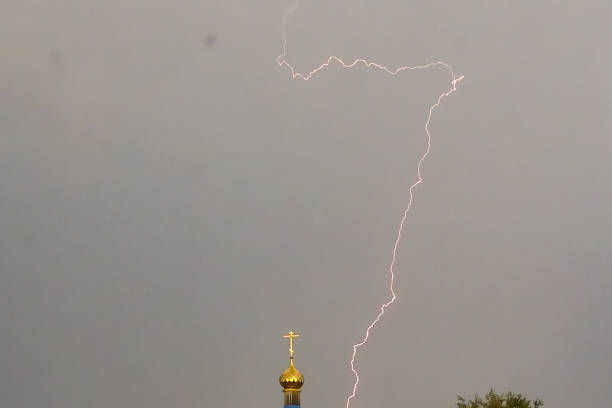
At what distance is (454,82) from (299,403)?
16900mm

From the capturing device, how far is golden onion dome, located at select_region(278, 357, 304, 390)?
6481 cm

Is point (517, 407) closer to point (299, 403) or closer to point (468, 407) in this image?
point (468, 407)

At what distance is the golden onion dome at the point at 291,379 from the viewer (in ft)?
213

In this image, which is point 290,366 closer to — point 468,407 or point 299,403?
point 299,403

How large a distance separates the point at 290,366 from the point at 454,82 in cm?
1568

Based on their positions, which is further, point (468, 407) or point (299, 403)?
point (299, 403)

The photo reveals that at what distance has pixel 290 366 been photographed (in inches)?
2594

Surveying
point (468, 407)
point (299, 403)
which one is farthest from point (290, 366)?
point (468, 407)

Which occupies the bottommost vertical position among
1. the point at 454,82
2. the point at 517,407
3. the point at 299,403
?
the point at 517,407

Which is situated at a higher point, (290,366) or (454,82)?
(454,82)

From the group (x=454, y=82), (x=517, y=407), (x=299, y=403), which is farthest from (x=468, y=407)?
(x=454, y=82)

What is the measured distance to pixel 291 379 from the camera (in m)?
64.9

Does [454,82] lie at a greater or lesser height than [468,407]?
greater

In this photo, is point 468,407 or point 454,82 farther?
point 454,82
